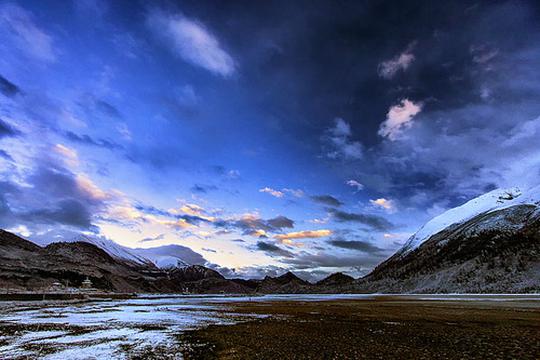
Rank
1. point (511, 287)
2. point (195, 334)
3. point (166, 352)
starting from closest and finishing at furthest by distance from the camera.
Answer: point (166, 352), point (195, 334), point (511, 287)

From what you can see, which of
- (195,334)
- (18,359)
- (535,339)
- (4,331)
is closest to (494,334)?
(535,339)

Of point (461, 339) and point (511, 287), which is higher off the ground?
point (511, 287)

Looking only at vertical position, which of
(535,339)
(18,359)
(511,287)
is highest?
(511,287)

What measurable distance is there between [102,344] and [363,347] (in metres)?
18.0

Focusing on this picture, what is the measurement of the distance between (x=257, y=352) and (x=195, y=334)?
11.3 meters

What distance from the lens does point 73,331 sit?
33.2m

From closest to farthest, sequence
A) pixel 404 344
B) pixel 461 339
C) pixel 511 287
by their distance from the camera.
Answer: pixel 404 344 < pixel 461 339 < pixel 511 287

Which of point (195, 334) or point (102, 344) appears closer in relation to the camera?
point (102, 344)

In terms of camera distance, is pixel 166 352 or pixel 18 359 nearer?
pixel 18 359

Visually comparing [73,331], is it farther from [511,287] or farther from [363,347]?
[511,287]

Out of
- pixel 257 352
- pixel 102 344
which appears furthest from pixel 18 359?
pixel 257 352

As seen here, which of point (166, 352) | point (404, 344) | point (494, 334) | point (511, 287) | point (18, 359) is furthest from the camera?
point (511, 287)

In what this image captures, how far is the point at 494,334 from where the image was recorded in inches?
1089

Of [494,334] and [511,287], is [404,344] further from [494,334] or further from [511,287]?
[511,287]
